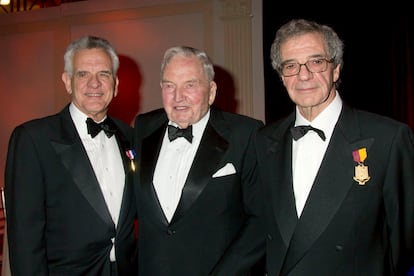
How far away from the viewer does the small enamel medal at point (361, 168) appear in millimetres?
1874

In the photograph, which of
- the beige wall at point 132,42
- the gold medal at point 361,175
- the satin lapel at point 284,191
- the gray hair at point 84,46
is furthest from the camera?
the beige wall at point 132,42

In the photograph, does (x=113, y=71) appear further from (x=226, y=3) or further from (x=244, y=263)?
(x=226, y=3)

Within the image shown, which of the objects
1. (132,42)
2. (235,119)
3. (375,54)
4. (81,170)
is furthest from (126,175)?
(132,42)

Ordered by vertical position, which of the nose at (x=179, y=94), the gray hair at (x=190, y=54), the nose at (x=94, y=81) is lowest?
the nose at (x=179, y=94)

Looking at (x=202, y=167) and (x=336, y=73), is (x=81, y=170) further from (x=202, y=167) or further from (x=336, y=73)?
(x=336, y=73)

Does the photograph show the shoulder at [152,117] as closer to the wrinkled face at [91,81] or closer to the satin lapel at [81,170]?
the wrinkled face at [91,81]

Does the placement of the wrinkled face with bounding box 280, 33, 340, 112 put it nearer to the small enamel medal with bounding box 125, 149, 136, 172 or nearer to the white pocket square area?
the white pocket square area

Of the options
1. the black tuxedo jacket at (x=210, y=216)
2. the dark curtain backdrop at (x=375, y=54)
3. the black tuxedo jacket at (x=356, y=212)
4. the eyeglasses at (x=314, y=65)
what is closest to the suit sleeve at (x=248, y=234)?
the black tuxedo jacket at (x=210, y=216)

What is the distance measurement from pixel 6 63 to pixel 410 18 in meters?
7.09

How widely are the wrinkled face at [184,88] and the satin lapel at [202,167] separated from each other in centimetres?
15

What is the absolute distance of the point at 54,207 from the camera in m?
2.19

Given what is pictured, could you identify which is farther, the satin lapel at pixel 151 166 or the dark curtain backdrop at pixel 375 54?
the dark curtain backdrop at pixel 375 54

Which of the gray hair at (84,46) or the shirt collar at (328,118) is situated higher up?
the gray hair at (84,46)

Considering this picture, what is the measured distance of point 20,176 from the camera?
6.86 ft
